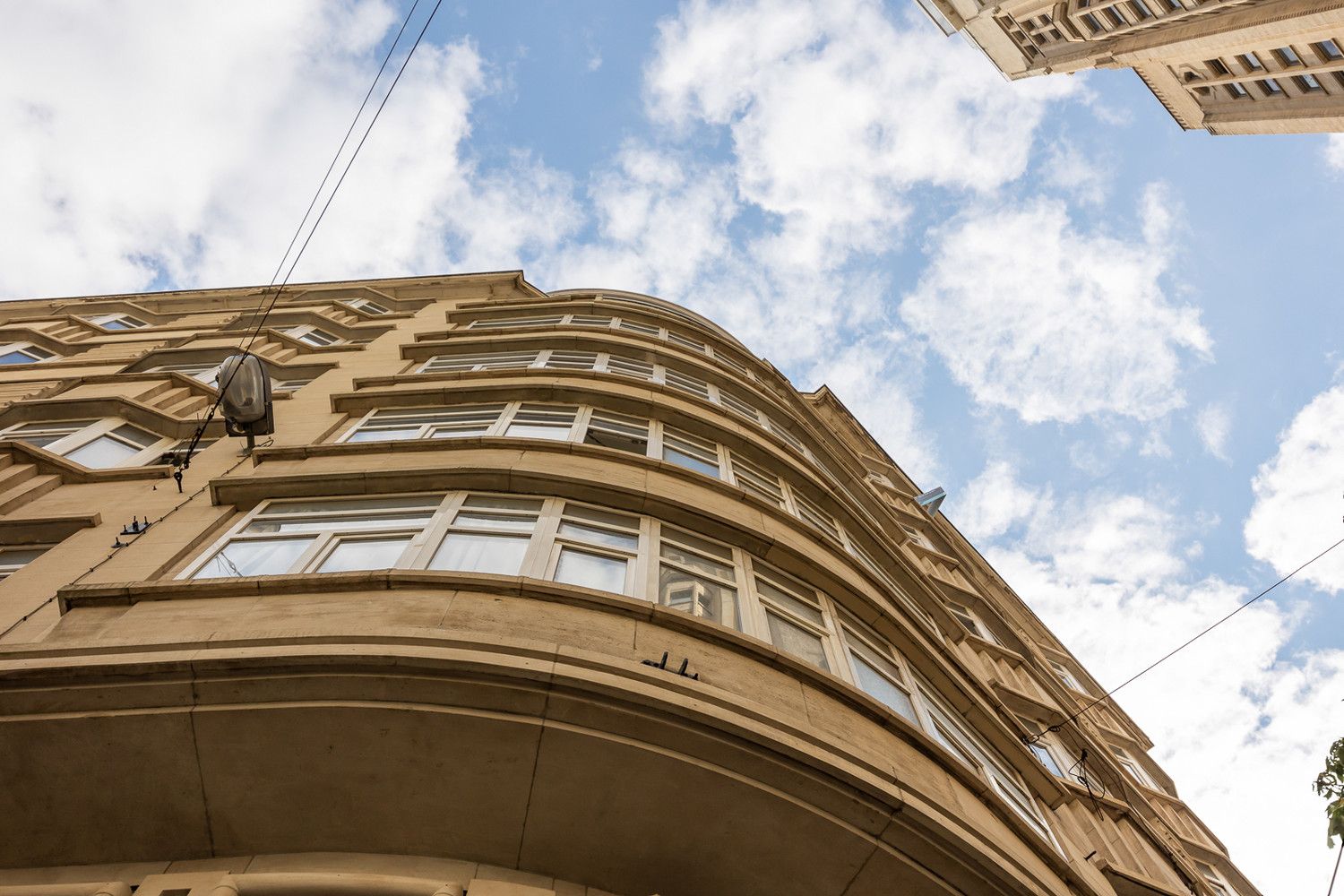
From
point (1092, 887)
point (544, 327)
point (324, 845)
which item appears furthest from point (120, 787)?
point (544, 327)

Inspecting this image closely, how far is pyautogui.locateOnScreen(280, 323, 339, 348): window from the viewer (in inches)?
1010

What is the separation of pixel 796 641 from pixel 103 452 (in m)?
11.9

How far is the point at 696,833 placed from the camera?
701cm

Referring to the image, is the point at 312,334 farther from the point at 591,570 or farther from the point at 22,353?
the point at 591,570

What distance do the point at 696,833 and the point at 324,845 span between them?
9.76ft

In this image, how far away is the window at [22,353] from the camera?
24491 mm

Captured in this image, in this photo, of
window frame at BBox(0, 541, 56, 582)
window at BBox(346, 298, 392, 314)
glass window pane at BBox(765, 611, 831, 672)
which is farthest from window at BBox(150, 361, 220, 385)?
glass window pane at BBox(765, 611, 831, 672)

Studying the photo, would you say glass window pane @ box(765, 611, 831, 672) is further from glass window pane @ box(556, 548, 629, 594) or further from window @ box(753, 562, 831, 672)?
glass window pane @ box(556, 548, 629, 594)

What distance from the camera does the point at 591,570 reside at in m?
9.42

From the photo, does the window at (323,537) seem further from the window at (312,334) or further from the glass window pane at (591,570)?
the window at (312,334)

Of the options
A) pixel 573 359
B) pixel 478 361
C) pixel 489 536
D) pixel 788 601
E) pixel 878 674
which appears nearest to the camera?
pixel 489 536

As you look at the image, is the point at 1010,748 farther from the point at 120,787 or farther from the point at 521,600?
the point at 120,787

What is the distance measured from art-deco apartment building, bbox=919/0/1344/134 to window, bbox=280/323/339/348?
40.4 meters

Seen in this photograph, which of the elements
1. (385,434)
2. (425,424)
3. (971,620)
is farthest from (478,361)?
(971,620)
